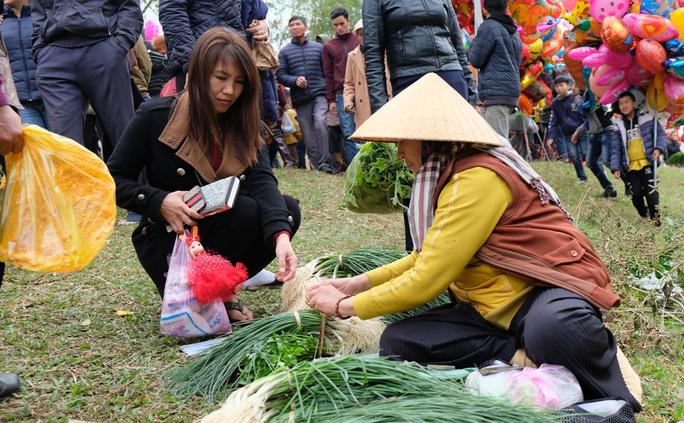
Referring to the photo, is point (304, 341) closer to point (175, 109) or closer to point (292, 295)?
point (292, 295)

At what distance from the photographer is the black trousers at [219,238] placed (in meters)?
3.07

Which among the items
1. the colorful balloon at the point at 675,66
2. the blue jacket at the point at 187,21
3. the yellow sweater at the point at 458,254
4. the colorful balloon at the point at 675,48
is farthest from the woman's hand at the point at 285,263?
the colorful balloon at the point at 675,48

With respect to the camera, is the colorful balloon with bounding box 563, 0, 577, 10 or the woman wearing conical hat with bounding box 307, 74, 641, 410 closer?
the woman wearing conical hat with bounding box 307, 74, 641, 410

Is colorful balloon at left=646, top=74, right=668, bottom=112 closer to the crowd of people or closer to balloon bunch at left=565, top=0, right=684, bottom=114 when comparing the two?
balloon bunch at left=565, top=0, right=684, bottom=114

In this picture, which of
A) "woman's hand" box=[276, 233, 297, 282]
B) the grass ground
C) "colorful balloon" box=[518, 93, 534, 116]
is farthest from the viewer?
"colorful balloon" box=[518, 93, 534, 116]

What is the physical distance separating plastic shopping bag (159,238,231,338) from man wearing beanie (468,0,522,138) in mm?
3865

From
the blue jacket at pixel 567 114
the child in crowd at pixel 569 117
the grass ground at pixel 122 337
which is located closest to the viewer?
the grass ground at pixel 122 337

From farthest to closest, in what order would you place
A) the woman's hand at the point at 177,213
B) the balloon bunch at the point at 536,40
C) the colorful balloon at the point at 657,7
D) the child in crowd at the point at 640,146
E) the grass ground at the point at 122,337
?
the balloon bunch at the point at 536,40, the child in crowd at the point at 640,146, the colorful balloon at the point at 657,7, the woman's hand at the point at 177,213, the grass ground at the point at 122,337

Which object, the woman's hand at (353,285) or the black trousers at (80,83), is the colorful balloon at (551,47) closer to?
the black trousers at (80,83)

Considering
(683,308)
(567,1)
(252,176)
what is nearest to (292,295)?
(252,176)

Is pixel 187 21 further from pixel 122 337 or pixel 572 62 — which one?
pixel 572 62

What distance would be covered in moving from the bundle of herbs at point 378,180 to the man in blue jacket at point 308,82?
5.15m

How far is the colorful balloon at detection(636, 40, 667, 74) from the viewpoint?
5.57m

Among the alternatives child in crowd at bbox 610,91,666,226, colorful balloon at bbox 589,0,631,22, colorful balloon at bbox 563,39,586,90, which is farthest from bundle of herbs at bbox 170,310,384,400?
colorful balloon at bbox 563,39,586,90
